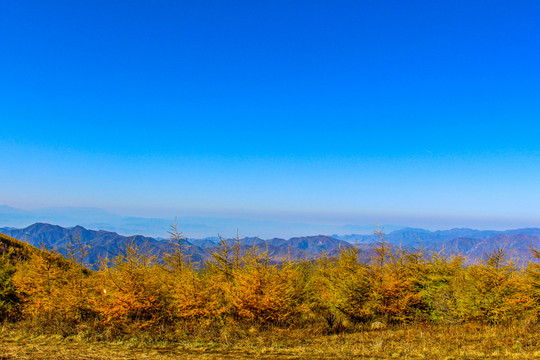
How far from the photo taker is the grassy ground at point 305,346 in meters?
14.2

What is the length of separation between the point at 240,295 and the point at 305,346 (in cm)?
563

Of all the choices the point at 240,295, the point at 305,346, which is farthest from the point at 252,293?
the point at 305,346

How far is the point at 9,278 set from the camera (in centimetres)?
2469

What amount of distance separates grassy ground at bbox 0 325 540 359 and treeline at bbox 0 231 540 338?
5.66 ft

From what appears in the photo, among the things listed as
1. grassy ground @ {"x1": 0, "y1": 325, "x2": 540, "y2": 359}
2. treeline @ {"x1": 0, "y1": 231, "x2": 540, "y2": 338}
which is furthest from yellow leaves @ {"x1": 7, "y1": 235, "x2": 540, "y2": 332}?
grassy ground @ {"x1": 0, "y1": 325, "x2": 540, "y2": 359}

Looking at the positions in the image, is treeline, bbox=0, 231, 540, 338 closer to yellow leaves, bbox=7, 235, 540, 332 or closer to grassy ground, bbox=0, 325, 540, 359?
yellow leaves, bbox=7, 235, 540, 332

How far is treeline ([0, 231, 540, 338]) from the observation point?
65.4ft

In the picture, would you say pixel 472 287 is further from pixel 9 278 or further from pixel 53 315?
pixel 9 278

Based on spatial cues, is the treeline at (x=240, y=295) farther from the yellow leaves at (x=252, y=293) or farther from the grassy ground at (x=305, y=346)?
the grassy ground at (x=305, y=346)

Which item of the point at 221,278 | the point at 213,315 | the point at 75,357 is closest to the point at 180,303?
the point at 213,315

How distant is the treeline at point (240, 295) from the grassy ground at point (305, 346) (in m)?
1.72

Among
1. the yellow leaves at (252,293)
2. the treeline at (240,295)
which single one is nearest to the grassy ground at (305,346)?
the treeline at (240,295)

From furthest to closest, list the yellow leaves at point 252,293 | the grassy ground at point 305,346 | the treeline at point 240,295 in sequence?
the yellow leaves at point 252,293 → the treeline at point 240,295 → the grassy ground at point 305,346

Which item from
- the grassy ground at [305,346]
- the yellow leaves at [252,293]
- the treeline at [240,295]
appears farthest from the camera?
the yellow leaves at [252,293]
